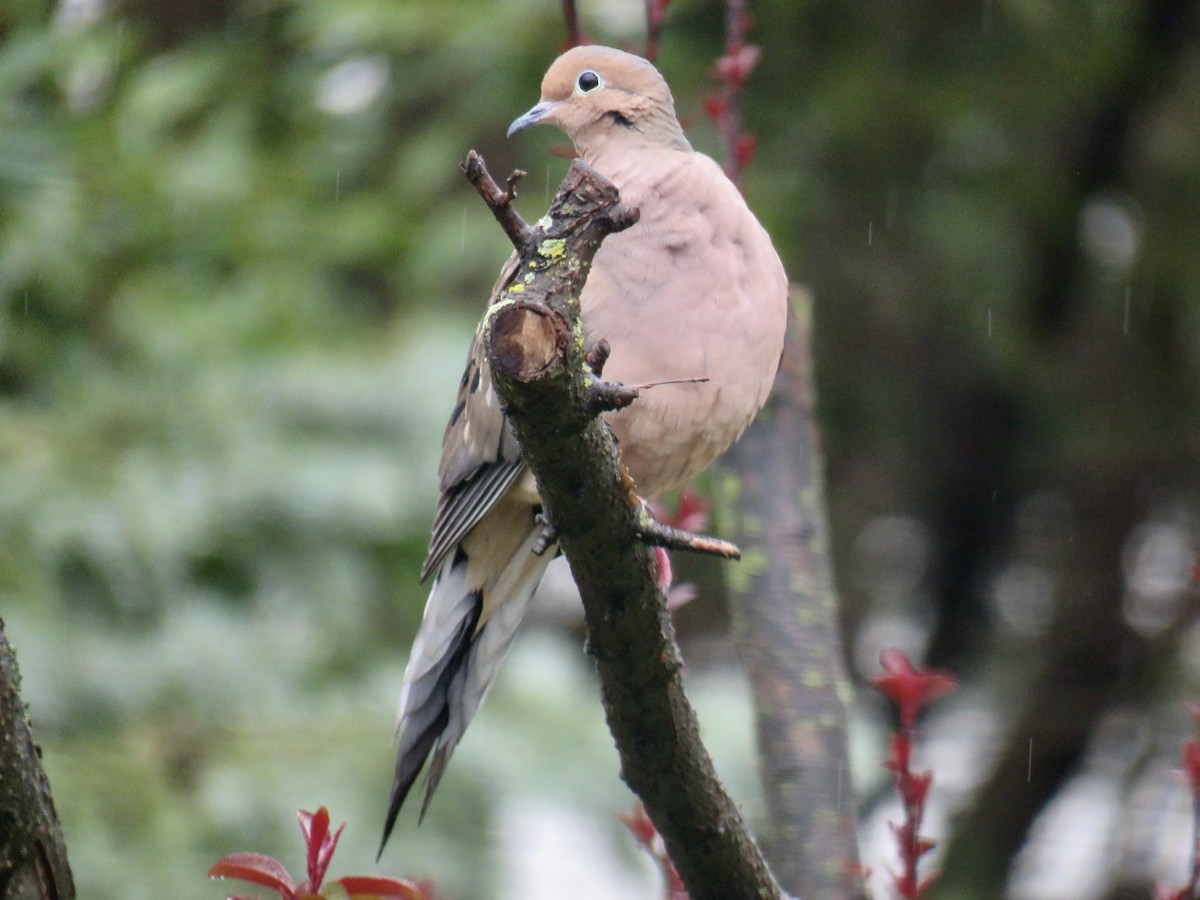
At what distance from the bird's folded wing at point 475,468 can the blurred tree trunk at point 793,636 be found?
0.55 meters

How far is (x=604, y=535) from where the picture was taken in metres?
1.70

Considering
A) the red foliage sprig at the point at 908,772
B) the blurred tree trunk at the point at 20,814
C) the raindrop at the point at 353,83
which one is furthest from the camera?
the raindrop at the point at 353,83

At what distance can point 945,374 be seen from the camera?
5.47m

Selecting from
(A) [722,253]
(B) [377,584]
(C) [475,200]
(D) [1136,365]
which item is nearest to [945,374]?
(D) [1136,365]

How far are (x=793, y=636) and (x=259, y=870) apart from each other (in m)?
1.44

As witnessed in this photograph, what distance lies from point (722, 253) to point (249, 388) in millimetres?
1754

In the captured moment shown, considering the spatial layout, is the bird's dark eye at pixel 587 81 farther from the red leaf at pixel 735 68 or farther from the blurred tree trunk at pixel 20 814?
the blurred tree trunk at pixel 20 814

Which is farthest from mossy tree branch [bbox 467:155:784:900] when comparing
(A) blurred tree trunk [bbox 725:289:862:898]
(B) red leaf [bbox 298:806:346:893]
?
(A) blurred tree trunk [bbox 725:289:862:898]

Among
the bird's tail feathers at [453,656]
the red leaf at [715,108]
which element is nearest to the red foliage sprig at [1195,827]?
the bird's tail feathers at [453,656]

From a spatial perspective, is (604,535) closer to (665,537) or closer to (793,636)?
(665,537)

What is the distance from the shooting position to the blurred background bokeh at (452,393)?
11.6 ft

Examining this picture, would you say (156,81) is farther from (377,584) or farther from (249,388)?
(377,584)

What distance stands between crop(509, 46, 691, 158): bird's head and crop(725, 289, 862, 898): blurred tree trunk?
0.49 metres

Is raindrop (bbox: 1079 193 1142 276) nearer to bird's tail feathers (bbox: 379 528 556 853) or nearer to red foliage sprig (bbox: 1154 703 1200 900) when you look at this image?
bird's tail feathers (bbox: 379 528 556 853)
